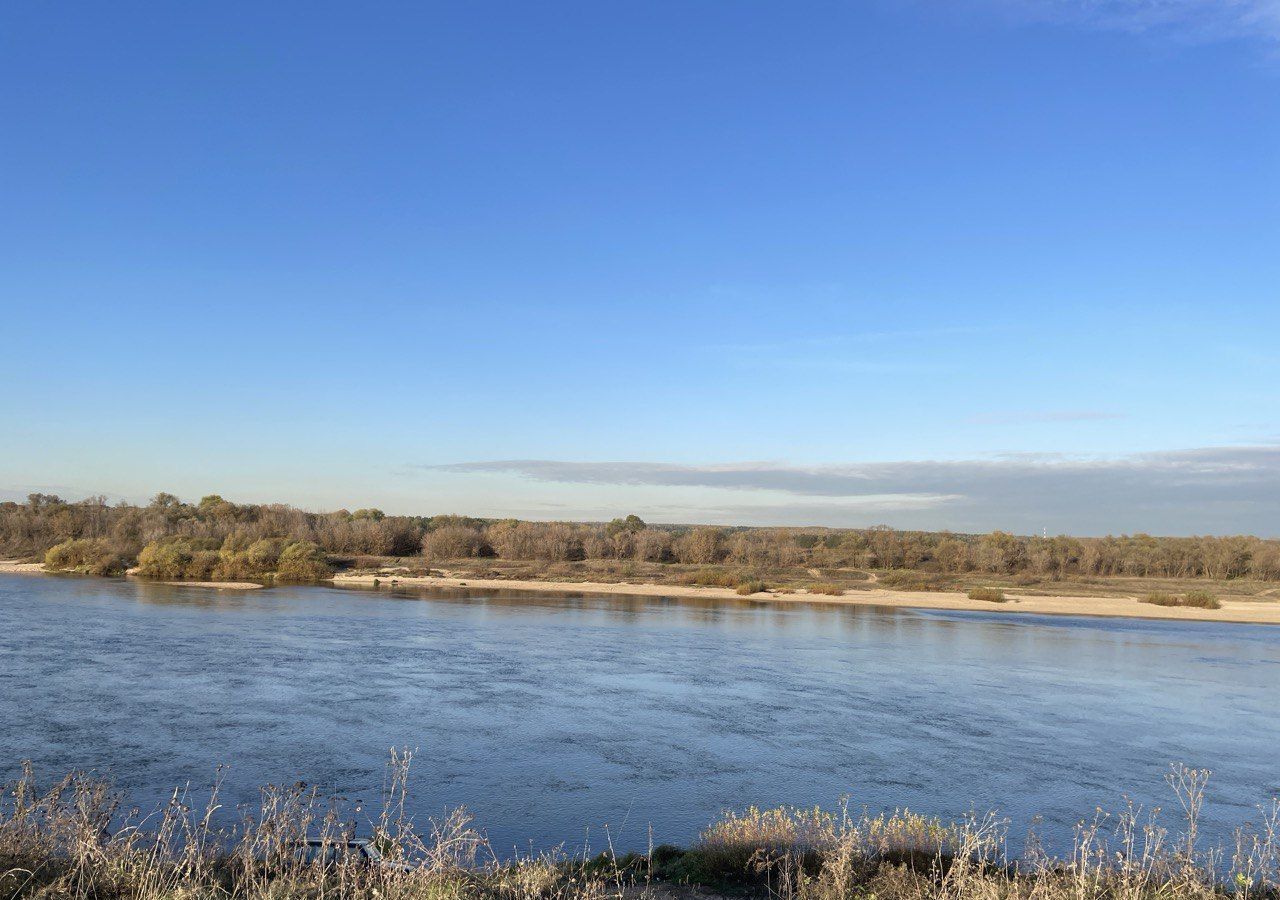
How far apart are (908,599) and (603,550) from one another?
91.3 feet

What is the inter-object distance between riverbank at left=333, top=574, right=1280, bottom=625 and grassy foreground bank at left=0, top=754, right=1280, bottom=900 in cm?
3672

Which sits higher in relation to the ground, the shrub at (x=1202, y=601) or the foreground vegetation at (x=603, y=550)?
the foreground vegetation at (x=603, y=550)

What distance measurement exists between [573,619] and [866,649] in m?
11.6

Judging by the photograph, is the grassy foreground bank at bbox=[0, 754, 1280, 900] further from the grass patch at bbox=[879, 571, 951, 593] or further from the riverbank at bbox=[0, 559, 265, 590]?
the grass patch at bbox=[879, 571, 951, 593]

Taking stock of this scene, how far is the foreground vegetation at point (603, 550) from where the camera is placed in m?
54.6

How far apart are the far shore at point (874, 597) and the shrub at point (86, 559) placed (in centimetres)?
99

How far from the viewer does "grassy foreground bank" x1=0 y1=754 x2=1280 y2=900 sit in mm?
5703

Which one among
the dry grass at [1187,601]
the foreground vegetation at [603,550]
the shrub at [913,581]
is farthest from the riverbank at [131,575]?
the dry grass at [1187,601]

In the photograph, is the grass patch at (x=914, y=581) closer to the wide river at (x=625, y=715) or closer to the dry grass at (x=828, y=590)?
the dry grass at (x=828, y=590)

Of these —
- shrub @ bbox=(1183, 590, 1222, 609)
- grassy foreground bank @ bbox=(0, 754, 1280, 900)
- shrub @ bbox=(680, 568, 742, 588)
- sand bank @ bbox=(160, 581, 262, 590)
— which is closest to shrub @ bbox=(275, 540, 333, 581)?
sand bank @ bbox=(160, 581, 262, 590)

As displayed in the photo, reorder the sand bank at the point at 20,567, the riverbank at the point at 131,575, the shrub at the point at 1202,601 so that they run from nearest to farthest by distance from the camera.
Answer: the riverbank at the point at 131,575, the shrub at the point at 1202,601, the sand bank at the point at 20,567

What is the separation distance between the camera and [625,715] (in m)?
16.2

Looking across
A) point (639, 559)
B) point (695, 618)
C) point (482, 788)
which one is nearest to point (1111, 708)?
point (482, 788)

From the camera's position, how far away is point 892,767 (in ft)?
43.3
